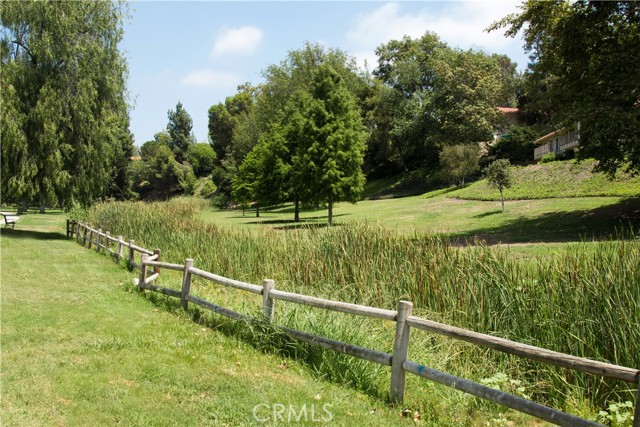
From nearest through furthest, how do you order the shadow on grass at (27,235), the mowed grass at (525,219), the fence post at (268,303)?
the fence post at (268,303), the mowed grass at (525,219), the shadow on grass at (27,235)

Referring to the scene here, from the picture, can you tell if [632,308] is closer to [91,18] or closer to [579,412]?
[579,412]

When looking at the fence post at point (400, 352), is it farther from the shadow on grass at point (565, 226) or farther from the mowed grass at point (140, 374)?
the shadow on grass at point (565, 226)

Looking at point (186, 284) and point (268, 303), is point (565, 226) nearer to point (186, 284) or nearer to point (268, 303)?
point (186, 284)

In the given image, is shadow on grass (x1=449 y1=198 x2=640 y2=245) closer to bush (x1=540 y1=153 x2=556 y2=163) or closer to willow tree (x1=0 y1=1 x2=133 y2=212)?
bush (x1=540 y1=153 x2=556 y2=163)

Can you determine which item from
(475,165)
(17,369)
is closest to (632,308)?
(17,369)

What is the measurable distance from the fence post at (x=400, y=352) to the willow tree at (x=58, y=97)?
2219 cm

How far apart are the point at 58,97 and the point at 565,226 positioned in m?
22.6

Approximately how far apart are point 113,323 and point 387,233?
18.9 feet

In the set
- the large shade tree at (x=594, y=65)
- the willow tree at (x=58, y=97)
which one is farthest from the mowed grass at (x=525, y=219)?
the willow tree at (x=58, y=97)

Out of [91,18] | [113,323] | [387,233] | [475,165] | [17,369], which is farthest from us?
[475,165]

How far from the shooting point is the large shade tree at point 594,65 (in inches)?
690

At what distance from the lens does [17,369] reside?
587 cm

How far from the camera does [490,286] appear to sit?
7.55 meters

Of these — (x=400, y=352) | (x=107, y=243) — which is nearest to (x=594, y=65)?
(x=400, y=352)
